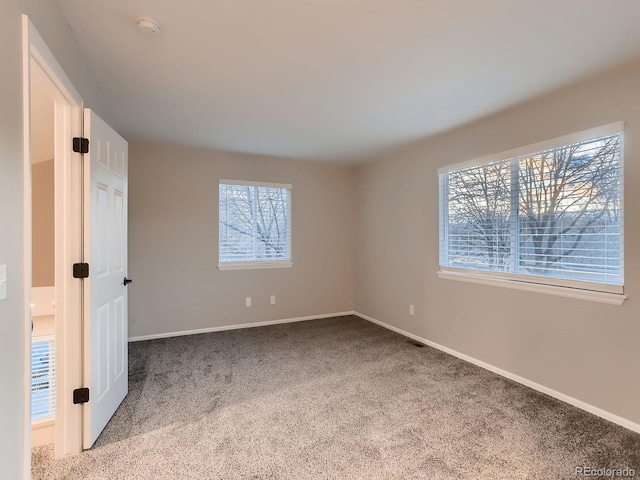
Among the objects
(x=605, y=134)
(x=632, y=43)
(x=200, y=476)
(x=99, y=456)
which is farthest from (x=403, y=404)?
(x=632, y=43)

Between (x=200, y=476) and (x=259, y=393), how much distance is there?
90 centimetres

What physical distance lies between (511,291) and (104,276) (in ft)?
10.6

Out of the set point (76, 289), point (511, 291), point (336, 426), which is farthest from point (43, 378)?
point (511, 291)

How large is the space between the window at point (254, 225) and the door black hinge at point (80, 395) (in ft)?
7.88

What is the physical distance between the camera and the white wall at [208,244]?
12.7 ft

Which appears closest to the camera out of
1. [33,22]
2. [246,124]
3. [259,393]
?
[33,22]

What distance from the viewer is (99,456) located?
185cm

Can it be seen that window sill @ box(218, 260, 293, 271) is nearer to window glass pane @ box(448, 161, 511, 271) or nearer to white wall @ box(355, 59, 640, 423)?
white wall @ box(355, 59, 640, 423)

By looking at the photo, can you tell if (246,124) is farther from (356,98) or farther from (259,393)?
(259,393)

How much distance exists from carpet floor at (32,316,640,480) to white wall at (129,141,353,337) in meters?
0.89

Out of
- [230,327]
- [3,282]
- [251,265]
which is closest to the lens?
[3,282]

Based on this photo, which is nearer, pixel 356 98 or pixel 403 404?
pixel 403 404

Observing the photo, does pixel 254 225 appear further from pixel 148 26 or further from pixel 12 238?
pixel 12 238

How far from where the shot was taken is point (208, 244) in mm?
4199
